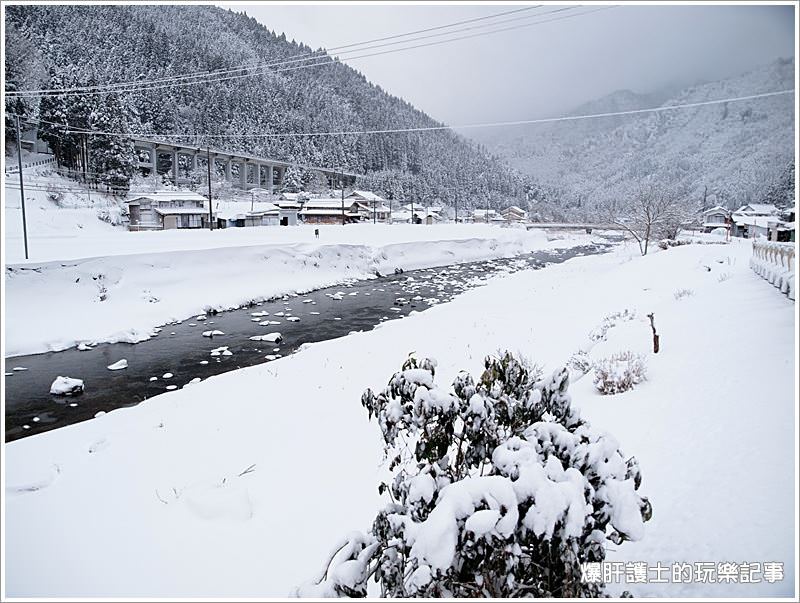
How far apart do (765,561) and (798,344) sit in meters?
1.34

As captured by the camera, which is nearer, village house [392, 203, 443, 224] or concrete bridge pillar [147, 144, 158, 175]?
concrete bridge pillar [147, 144, 158, 175]

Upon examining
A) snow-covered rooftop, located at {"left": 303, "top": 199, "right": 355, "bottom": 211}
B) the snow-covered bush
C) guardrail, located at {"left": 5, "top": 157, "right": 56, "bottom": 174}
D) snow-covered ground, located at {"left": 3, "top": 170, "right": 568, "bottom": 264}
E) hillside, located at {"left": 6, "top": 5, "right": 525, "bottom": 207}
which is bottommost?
the snow-covered bush

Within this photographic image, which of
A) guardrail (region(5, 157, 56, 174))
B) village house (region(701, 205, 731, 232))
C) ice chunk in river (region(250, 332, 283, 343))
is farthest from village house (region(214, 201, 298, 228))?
village house (region(701, 205, 731, 232))

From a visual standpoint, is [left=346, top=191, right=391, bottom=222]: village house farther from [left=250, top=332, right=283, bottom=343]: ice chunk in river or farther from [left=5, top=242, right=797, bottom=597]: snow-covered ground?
[left=5, top=242, right=797, bottom=597]: snow-covered ground

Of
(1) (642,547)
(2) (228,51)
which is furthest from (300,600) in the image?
(2) (228,51)

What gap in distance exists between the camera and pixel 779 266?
307 inches

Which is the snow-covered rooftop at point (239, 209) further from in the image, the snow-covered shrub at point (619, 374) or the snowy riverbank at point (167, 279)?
the snow-covered shrub at point (619, 374)

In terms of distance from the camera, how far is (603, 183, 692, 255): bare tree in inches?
1110

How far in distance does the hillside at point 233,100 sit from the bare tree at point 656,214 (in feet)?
104

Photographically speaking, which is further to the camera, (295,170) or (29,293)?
(295,170)

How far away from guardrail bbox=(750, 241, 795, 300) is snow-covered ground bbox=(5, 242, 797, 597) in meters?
0.30

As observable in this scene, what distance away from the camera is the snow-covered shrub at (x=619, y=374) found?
5297 mm

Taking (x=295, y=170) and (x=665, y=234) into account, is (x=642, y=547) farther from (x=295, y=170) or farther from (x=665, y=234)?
(x=295, y=170)

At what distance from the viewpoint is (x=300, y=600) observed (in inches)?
71.6
